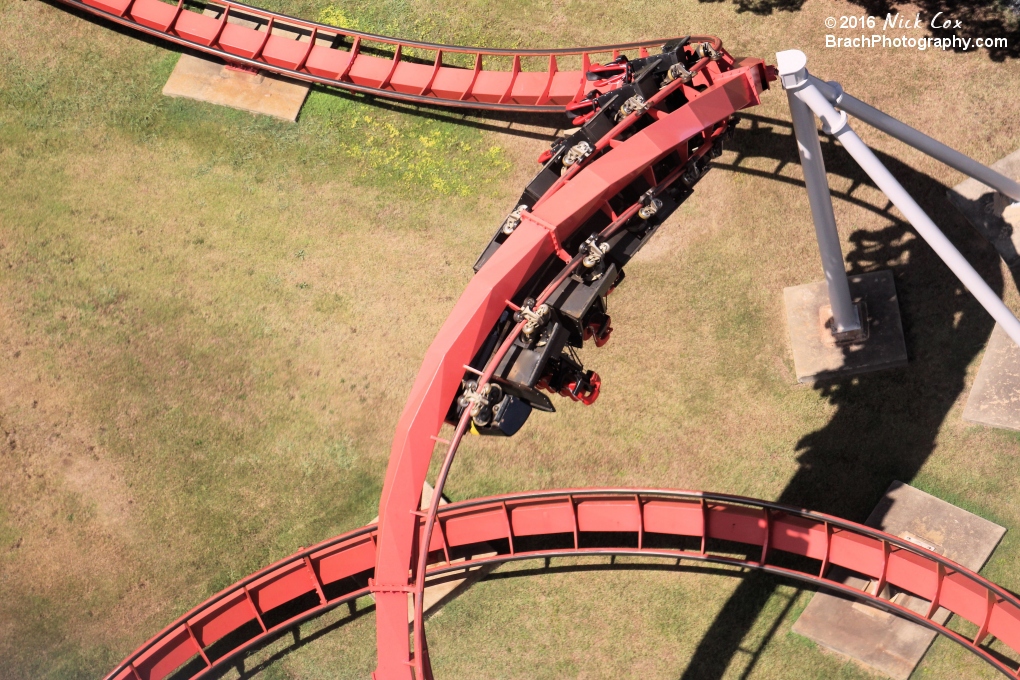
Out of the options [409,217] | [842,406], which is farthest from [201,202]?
[842,406]

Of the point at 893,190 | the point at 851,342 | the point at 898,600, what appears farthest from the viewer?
the point at 851,342

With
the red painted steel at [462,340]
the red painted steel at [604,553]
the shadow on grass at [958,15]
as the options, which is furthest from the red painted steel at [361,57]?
the red painted steel at [604,553]

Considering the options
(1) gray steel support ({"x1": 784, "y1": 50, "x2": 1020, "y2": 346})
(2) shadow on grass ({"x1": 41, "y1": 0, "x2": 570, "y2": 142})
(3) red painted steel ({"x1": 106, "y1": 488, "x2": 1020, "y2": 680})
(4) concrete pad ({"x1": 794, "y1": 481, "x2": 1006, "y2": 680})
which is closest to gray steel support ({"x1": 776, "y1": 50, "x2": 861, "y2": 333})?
(1) gray steel support ({"x1": 784, "y1": 50, "x2": 1020, "y2": 346})

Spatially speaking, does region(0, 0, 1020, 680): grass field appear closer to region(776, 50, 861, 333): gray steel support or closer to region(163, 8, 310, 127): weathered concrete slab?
region(163, 8, 310, 127): weathered concrete slab

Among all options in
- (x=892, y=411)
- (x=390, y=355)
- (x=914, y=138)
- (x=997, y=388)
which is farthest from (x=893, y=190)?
(x=390, y=355)

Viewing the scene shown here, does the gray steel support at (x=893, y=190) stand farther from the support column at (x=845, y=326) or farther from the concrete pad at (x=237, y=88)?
the concrete pad at (x=237, y=88)

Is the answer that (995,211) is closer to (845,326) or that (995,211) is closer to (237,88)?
(845,326)
